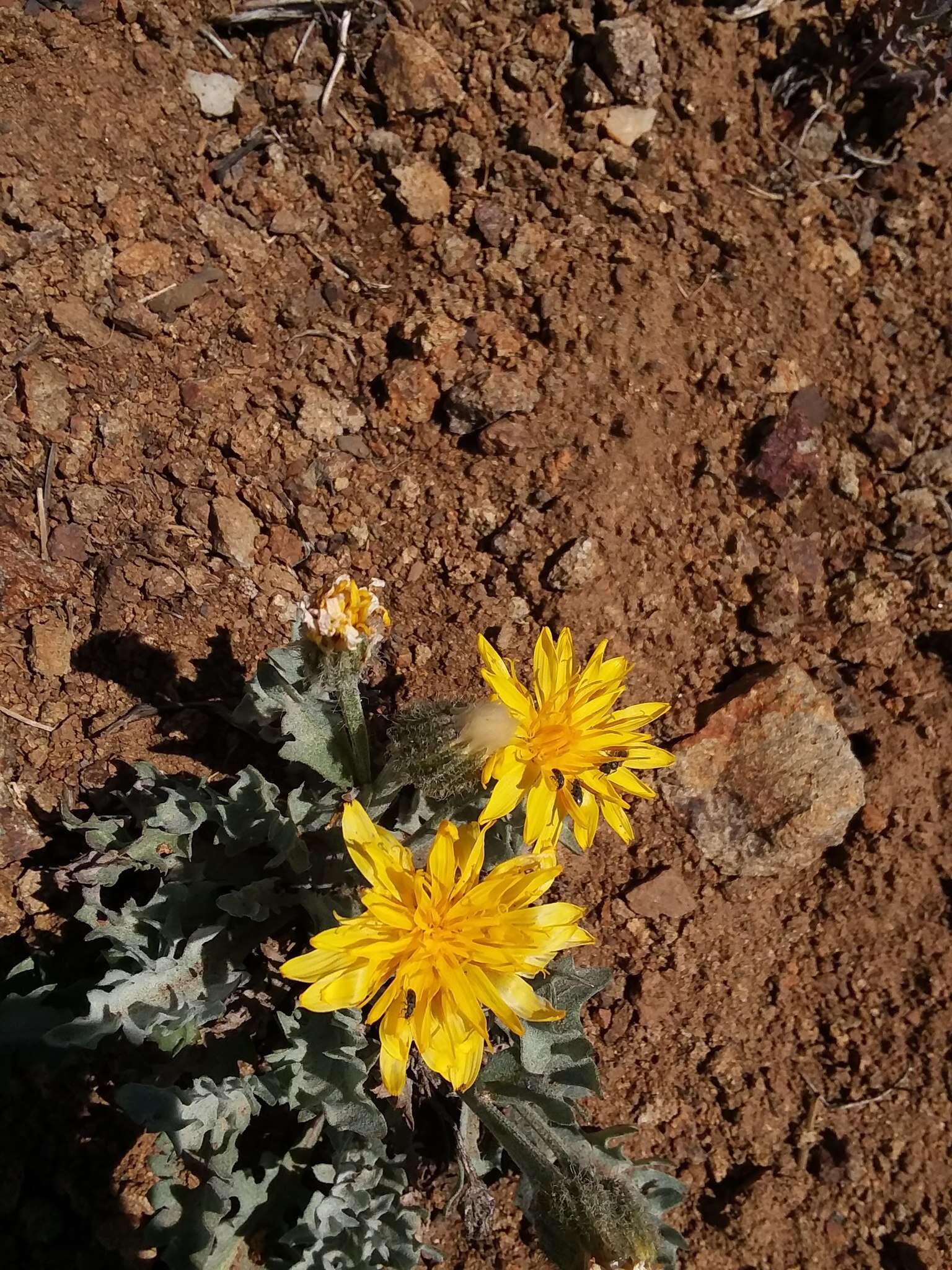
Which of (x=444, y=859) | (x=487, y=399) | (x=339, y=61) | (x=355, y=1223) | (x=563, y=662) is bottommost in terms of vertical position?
(x=355, y=1223)

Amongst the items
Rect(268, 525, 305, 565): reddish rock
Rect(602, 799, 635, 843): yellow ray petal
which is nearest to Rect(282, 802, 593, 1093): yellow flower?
Rect(602, 799, 635, 843): yellow ray petal

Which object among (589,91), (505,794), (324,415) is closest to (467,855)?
(505,794)

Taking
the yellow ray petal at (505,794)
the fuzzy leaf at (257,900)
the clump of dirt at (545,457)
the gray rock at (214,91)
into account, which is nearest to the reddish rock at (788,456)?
the clump of dirt at (545,457)

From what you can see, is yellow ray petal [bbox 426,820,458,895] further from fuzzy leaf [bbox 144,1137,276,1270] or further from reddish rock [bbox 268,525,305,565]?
reddish rock [bbox 268,525,305,565]

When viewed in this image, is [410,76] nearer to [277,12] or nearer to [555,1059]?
[277,12]

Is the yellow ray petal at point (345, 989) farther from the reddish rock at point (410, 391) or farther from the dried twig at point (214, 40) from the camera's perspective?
the dried twig at point (214, 40)

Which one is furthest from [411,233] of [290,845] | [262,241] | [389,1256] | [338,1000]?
[389,1256]

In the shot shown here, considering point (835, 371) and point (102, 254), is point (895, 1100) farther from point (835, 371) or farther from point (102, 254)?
point (102, 254)
